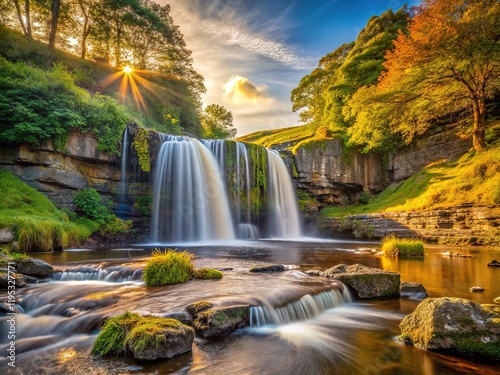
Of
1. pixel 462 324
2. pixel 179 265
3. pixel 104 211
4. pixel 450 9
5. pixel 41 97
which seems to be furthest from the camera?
pixel 450 9

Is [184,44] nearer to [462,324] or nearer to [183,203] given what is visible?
[183,203]

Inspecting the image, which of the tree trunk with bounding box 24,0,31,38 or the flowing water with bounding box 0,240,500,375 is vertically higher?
the tree trunk with bounding box 24,0,31,38

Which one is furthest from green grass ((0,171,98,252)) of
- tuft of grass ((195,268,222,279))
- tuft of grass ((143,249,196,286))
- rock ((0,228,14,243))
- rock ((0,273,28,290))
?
tuft of grass ((195,268,222,279))

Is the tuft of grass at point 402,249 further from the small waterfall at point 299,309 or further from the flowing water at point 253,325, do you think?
the small waterfall at point 299,309

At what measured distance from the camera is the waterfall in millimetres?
19797

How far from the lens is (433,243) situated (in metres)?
16.3

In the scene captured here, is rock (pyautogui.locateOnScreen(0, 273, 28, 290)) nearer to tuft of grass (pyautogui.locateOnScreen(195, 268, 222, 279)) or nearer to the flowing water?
the flowing water

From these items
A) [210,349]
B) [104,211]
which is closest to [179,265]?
[210,349]

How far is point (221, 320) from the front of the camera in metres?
4.33

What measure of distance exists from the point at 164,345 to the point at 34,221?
11721 millimetres

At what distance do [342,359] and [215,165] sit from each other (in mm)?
18604

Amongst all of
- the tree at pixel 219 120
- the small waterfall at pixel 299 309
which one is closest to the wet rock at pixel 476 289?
the small waterfall at pixel 299 309

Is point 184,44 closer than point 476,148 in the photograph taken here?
No

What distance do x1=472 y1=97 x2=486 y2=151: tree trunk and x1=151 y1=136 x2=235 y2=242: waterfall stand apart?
62.2 feet
